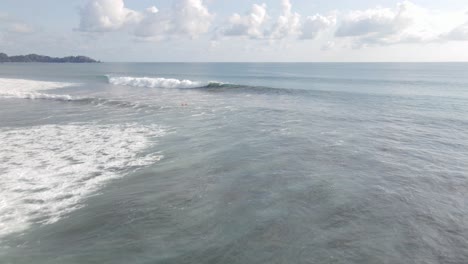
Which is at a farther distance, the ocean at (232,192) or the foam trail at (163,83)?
the foam trail at (163,83)

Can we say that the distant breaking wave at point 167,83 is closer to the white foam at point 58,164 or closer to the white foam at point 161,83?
the white foam at point 161,83

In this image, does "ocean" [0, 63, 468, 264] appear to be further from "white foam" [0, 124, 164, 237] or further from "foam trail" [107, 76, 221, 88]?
"foam trail" [107, 76, 221, 88]

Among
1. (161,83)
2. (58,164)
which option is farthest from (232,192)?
(161,83)

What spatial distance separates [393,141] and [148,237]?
53.5 feet

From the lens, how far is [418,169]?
14180 mm

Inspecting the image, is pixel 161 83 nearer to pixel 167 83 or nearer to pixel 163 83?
pixel 163 83

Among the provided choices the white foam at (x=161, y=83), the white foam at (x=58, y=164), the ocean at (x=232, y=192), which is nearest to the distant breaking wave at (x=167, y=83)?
the white foam at (x=161, y=83)

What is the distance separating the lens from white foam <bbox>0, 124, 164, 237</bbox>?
10.3 meters

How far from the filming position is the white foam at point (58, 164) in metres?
10.3

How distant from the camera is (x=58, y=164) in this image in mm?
14461

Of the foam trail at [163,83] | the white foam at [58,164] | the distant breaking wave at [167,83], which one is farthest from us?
the foam trail at [163,83]

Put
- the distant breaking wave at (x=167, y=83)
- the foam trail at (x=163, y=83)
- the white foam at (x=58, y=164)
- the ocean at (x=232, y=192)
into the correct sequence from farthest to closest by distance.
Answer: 1. the foam trail at (x=163, y=83)
2. the distant breaking wave at (x=167, y=83)
3. the white foam at (x=58, y=164)
4. the ocean at (x=232, y=192)

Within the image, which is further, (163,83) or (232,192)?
(163,83)

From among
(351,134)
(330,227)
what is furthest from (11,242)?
(351,134)
